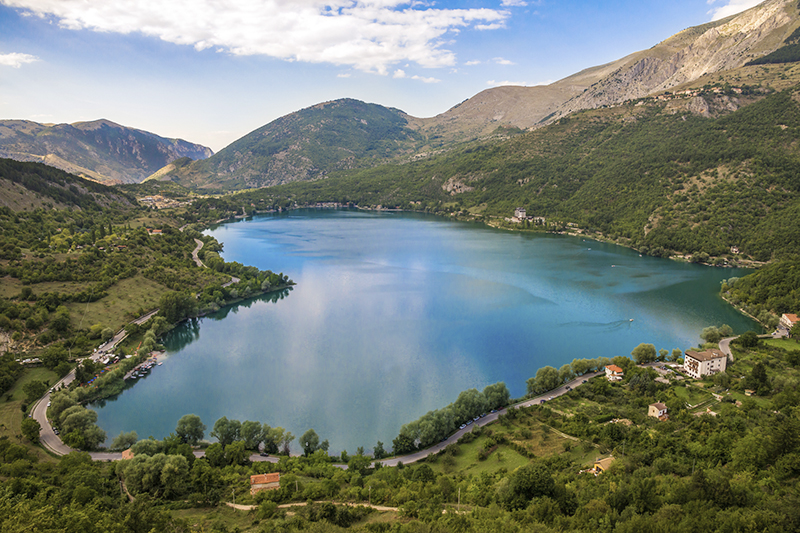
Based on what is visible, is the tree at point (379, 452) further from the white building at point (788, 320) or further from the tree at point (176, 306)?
the white building at point (788, 320)

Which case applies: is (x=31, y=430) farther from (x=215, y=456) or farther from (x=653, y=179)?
(x=653, y=179)

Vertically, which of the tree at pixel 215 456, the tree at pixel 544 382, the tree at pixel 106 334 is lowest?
the tree at pixel 215 456

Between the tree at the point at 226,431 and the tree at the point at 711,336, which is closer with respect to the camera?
the tree at the point at 226,431

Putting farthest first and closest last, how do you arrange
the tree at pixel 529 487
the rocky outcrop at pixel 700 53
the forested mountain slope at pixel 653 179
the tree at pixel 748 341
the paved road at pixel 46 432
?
the rocky outcrop at pixel 700 53, the forested mountain slope at pixel 653 179, the tree at pixel 748 341, the paved road at pixel 46 432, the tree at pixel 529 487

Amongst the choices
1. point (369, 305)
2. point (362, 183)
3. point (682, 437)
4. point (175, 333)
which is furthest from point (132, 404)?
point (362, 183)

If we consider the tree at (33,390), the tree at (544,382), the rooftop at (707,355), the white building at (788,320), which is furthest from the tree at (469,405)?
the white building at (788,320)

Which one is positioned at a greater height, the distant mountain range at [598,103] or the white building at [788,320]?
the distant mountain range at [598,103]

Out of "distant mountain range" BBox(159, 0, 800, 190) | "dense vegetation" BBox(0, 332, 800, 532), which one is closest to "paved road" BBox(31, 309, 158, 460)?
"dense vegetation" BBox(0, 332, 800, 532)
